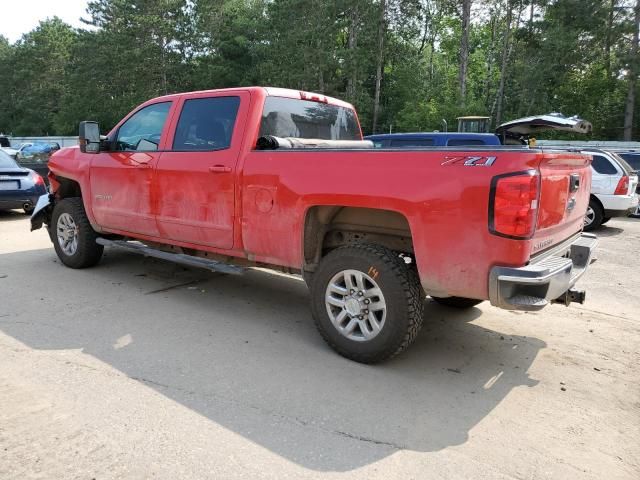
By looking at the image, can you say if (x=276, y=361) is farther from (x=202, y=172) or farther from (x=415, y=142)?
(x=415, y=142)

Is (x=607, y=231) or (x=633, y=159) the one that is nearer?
(x=607, y=231)

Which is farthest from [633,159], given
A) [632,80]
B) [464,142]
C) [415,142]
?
[632,80]

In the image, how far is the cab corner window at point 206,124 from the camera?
462 cm

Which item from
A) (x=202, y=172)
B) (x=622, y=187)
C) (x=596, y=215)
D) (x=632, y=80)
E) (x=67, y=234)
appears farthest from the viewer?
(x=632, y=80)

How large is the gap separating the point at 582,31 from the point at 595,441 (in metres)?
35.7

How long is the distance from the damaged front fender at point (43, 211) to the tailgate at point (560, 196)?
5.93m

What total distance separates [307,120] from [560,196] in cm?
250

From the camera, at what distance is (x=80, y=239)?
614 centimetres

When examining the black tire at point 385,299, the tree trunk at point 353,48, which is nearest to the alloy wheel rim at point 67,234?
the black tire at point 385,299

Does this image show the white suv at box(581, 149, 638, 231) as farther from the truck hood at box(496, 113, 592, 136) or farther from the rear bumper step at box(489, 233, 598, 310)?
the rear bumper step at box(489, 233, 598, 310)

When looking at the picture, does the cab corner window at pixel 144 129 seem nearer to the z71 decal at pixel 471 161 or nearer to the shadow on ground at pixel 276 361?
the shadow on ground at pixel 276 361

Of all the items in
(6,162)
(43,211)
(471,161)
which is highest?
(471,161)

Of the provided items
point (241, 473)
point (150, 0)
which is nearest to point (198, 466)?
point (241, 473)

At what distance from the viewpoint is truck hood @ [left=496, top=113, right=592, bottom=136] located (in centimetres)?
464
